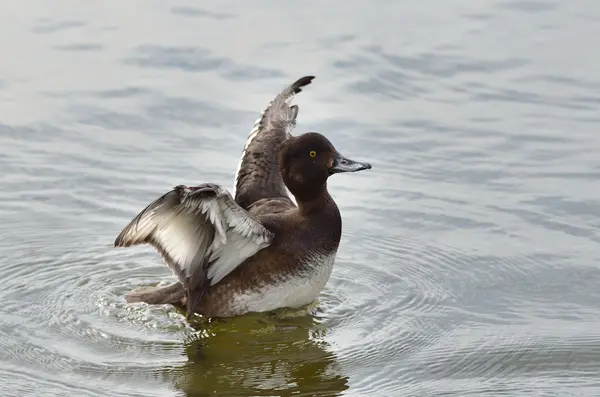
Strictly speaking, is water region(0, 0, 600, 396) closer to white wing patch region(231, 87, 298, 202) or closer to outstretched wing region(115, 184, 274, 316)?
outstretched wing region(115, 184, 274, 316)

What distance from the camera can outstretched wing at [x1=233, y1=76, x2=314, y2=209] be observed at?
9289mm

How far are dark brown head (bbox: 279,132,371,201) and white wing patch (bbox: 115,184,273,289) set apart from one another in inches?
17.7

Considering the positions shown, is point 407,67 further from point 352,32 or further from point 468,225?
point 468,225

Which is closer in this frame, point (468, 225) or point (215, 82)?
point (468, 225)

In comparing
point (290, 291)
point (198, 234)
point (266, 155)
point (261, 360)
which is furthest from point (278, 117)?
point (261, 360)

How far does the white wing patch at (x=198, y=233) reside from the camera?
7543 mm

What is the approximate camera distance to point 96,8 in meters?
13.8

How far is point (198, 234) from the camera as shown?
26.0 ft

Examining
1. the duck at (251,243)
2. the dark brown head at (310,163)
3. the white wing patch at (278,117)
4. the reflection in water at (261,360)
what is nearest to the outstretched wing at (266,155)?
the white wing patch at (278,117)

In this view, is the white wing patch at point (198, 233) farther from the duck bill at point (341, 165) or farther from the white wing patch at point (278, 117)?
the white wing patch at point (278, 117)

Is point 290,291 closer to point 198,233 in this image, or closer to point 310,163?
point 198,233

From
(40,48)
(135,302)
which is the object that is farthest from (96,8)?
(135,302)

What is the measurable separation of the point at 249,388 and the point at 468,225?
3.02 metres

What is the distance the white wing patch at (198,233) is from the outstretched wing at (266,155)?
3.22 feet
